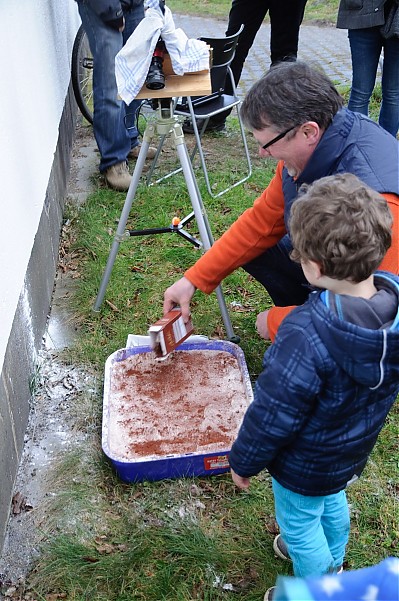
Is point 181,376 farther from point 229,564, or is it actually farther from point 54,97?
point 54,97

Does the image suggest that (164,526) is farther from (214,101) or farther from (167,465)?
(214,101)

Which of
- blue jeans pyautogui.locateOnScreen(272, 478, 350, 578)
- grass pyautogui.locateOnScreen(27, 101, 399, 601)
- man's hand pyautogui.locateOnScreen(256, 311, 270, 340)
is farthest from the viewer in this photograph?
man's hand pyautogui.locateOnScreen(256, 311, 270, 340)

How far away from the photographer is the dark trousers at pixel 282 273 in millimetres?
2734

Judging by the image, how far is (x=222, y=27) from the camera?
9883 millimetres

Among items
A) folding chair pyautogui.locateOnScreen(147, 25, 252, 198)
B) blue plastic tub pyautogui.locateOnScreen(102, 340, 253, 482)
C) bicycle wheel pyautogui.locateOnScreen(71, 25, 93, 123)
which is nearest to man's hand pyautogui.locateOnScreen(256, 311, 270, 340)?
blue plastic tub pyautogui.locateOnScreen(102, 340, 253, 482)

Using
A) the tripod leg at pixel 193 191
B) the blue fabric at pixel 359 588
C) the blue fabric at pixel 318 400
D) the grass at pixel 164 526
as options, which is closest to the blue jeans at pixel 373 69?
the tripod leg at pixel 193 191

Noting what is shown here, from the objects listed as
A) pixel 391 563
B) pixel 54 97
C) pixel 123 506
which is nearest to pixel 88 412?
pixel 123 506

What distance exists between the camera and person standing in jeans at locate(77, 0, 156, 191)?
4227mm

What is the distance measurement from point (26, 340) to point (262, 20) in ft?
12.7

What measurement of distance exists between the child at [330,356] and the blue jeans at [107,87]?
3.25 meters

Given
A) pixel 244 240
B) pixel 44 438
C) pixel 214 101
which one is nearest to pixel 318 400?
Result: pixel 244 240

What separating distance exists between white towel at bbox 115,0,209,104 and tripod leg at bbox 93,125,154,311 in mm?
210

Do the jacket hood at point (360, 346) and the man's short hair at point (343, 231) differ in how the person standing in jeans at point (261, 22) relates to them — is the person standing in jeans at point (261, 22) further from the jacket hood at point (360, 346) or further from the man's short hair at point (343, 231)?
the jacket hood at point (360, 346)

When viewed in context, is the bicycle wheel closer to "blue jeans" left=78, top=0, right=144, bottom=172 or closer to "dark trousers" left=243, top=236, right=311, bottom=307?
"blue jeans" left=78, top=0, right=144, bottom=172
